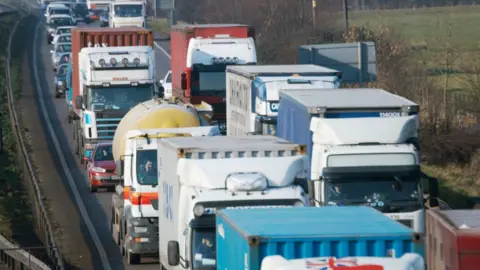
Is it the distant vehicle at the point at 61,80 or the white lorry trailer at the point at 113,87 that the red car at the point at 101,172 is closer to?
the white lorry trailer at the point at 113,87

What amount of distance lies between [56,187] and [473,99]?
38.0 ft

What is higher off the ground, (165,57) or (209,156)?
(209,156)

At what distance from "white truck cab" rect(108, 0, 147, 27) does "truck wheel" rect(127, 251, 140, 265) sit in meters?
55.2

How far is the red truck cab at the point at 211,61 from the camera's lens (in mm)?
35656

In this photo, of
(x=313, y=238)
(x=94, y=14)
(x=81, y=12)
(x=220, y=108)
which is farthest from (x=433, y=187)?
(x=81, y=12)

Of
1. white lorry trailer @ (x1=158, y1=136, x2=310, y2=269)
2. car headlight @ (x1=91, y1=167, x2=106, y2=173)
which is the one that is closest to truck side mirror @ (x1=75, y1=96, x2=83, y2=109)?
car headlight @ (x1=91, y1=167, x2=106, y2=173)

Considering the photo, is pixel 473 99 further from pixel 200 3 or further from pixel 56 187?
pixel 200 3

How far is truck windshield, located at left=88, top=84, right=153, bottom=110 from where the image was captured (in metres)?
34.3

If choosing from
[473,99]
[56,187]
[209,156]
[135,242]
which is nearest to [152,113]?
[135,242]

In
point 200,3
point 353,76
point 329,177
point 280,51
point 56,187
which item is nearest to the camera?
point 329,177

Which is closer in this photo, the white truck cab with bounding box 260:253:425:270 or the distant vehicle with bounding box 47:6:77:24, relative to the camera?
the white truck cab with bounding box 260:253:425:270

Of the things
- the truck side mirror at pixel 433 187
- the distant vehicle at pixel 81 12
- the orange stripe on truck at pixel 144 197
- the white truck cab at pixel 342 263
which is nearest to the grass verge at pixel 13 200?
the orange stripe on truck at pixel 144 197

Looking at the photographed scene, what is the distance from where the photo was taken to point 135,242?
2236cm

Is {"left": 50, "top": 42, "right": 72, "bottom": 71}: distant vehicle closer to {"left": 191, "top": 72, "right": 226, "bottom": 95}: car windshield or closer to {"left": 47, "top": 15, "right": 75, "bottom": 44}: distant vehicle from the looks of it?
{"left": 47, "top": 15, "right": 75, "bottom": 44}: distant vehicle
